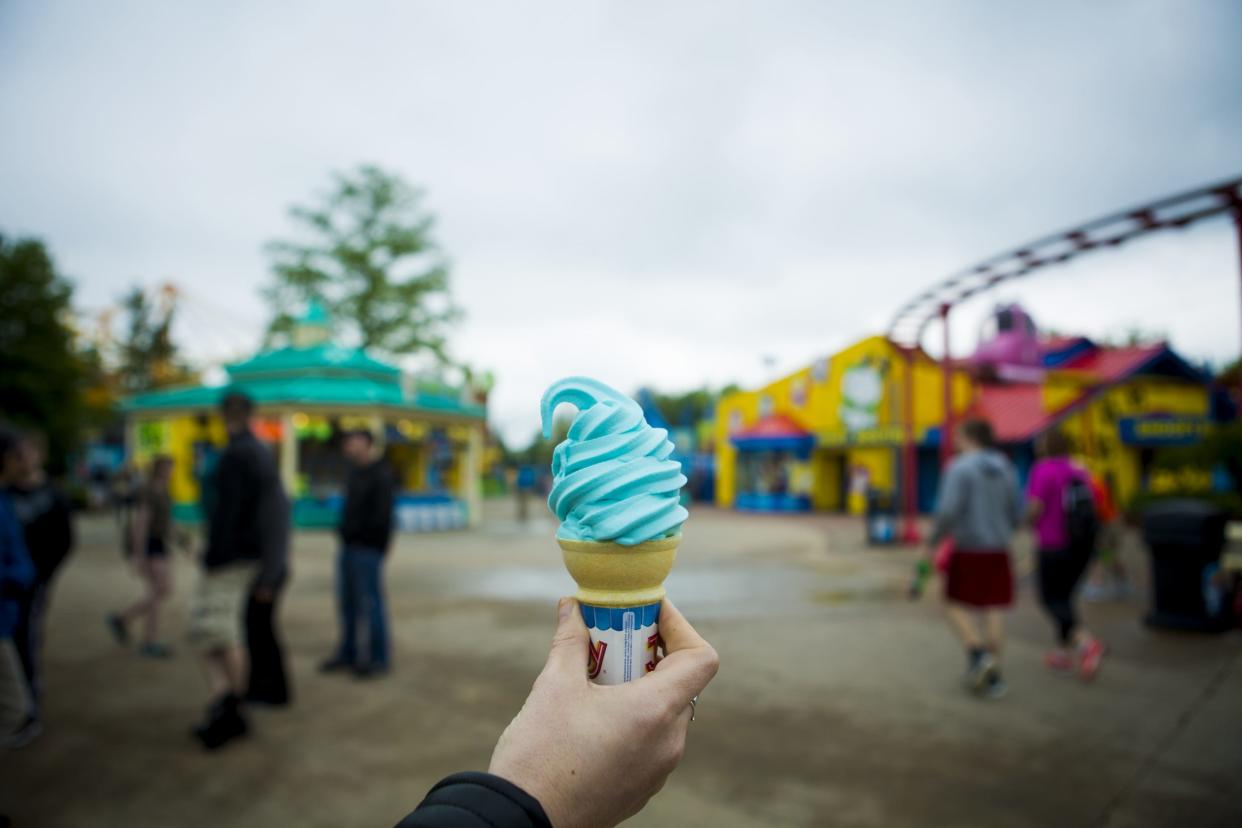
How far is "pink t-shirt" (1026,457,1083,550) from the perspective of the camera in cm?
552

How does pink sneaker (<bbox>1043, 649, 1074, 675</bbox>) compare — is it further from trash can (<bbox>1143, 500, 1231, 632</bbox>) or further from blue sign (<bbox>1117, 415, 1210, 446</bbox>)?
blue sign (<bbox>1117, 415, 1210, 446</bbox>)

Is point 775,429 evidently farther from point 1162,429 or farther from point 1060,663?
point 1060,663

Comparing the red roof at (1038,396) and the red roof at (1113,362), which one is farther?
the red roof at (1038,396)

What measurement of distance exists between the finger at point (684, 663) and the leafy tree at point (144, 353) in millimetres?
48363

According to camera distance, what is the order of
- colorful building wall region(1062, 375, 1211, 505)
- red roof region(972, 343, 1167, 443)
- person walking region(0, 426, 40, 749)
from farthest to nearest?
colorful building wall region(1062, 375, 1211, 505) → red roof region(972, 343, 1167, 443) → person walking region(0, 426, 40, 749)

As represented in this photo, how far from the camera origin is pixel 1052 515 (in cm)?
556

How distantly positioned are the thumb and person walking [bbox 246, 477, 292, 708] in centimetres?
349

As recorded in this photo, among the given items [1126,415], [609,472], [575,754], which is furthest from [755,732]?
[1126,415]

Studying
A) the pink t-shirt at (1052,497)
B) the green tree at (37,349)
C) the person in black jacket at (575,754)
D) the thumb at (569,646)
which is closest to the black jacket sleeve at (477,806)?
the person in black jacket at (575,754)

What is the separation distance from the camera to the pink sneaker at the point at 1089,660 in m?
5.14

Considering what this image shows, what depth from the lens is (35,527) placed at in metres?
4.14

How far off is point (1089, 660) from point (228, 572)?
5.81 m

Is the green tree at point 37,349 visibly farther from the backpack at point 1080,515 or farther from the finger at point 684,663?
the finger at point 684,663

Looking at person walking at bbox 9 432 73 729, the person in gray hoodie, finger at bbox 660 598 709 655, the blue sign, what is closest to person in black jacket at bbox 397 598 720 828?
Answer: finger at bbox 660 598 709 655
